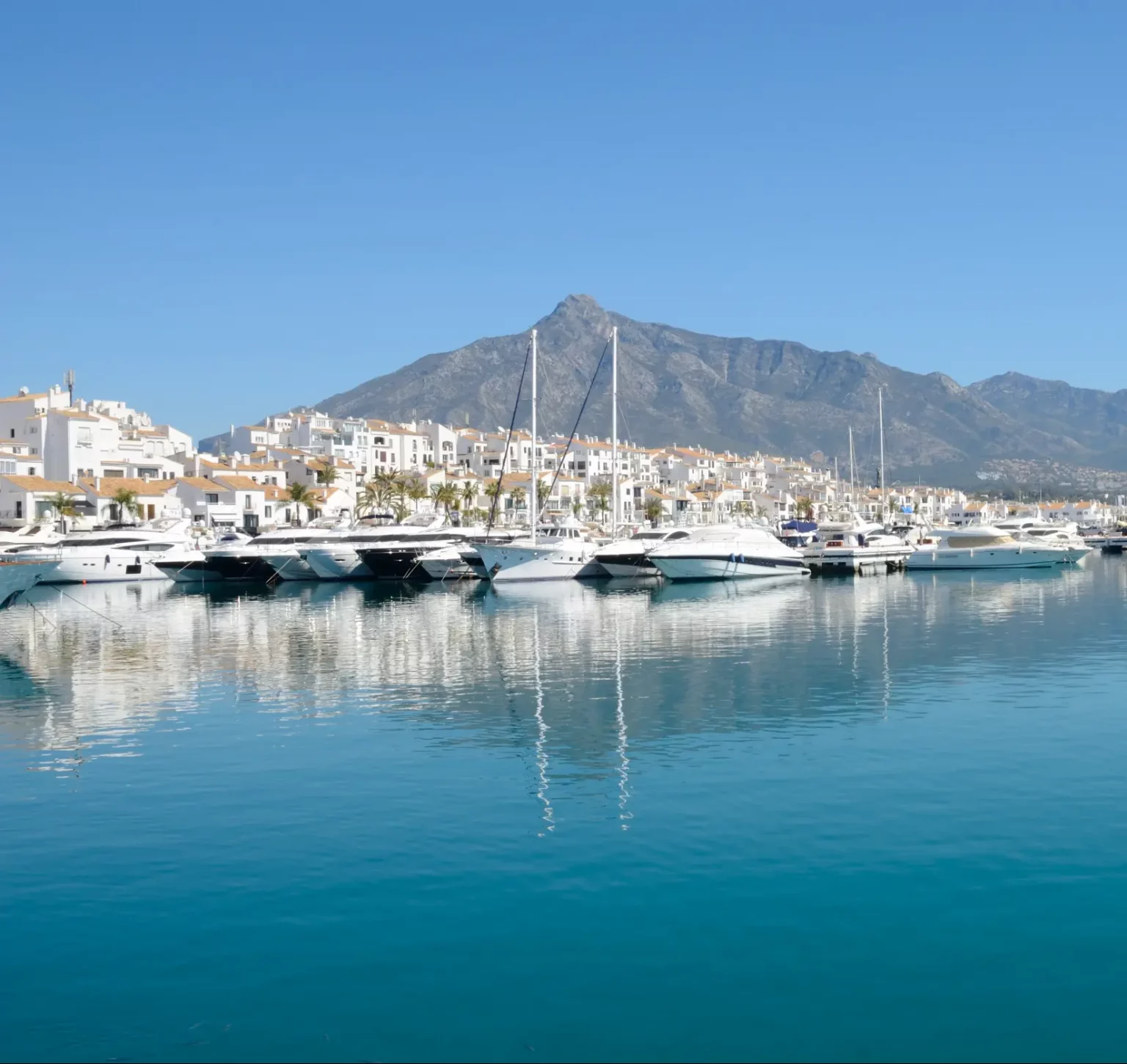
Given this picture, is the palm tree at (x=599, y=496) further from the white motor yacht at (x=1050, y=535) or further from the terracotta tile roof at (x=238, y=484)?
the white motor yacht at (x=1050, y=535)

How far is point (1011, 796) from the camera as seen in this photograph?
1762cm

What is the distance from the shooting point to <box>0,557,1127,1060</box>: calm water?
10617mm

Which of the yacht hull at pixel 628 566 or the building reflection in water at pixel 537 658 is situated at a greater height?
the yacht hull at pixel 628 566

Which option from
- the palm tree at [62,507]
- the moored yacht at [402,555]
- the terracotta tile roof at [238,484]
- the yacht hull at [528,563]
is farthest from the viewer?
the terracotta tile roof at [238,484]

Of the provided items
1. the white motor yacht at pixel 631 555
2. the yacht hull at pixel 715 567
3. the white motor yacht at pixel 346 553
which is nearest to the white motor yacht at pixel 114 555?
the white motor yacht at pixel 346 553

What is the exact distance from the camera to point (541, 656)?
34.5m

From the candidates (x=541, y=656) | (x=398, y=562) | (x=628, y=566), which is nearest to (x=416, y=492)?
(x=398, y=562)

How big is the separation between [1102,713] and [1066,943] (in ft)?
44.2

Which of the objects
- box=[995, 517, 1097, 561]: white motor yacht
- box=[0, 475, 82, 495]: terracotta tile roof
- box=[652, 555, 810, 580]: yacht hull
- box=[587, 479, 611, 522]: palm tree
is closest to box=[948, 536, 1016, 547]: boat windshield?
box=[995, 517, 1097, 561]: white motor yacht

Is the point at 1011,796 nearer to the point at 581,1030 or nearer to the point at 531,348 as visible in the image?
the point at 581,1030

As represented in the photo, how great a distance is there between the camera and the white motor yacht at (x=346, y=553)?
70.8 meters

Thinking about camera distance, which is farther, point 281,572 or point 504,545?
point 281,572

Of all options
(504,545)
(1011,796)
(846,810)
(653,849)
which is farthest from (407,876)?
(504,545)

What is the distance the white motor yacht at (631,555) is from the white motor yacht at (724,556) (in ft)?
3.48
